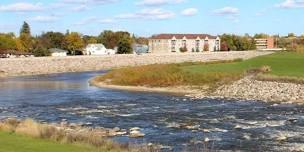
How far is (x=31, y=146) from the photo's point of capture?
17094 mm

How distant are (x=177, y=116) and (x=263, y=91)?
18.6 meters

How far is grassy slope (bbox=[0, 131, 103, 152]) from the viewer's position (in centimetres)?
1642

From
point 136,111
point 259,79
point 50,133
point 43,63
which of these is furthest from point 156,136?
point 43,63

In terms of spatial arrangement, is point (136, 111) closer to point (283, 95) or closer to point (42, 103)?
point (42, 103)

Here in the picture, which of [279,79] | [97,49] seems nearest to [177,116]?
[279,79]

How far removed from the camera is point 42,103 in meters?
48.2

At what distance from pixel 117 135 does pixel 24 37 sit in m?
158

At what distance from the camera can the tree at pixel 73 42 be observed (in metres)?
182

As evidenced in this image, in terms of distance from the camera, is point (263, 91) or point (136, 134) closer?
point (136, 134)

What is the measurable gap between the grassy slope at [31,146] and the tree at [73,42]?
16411 cm

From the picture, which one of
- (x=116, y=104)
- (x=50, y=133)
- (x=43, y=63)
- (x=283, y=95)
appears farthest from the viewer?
(x=43, y=63)

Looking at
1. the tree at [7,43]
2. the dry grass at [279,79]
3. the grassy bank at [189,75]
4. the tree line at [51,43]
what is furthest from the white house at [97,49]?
the dry grass at [279,79]

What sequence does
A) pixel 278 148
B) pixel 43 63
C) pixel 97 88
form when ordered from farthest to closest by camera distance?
pixel 43 63, pixel 97 88, pixel 278 148

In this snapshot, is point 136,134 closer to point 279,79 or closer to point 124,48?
point 279,79
